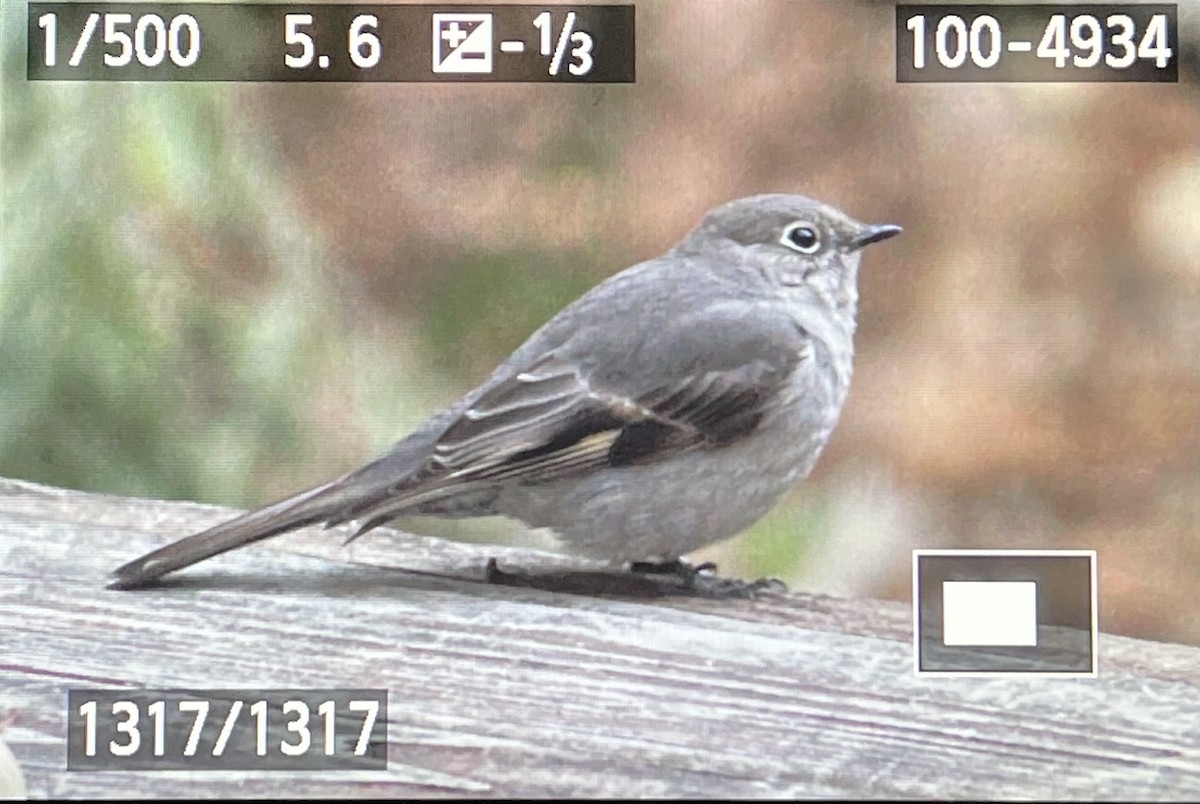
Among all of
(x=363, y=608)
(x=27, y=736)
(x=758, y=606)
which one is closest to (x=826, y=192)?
(x=758, y=606)

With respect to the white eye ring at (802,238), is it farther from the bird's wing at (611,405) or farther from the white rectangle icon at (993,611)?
the white rectangle icon at (993,611)

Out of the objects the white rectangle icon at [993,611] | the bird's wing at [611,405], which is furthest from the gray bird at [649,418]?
the white rectangle icon at [993,611]

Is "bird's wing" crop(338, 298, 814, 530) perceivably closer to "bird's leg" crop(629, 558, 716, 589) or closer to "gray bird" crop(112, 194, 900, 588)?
"gray bird" crop(112, 194, 900, 588)

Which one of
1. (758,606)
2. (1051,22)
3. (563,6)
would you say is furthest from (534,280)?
(1051,22)

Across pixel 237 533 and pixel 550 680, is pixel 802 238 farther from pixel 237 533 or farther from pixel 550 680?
pixel 237 533

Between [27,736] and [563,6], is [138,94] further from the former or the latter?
[27,736]

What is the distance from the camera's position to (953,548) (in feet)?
4.55

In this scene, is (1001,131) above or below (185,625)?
above

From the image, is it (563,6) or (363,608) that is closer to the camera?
(363,608)

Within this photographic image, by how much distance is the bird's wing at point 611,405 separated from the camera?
4.58 feet

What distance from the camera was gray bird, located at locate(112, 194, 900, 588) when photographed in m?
1.40

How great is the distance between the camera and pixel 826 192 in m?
1.42

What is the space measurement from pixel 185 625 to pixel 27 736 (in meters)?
0.16

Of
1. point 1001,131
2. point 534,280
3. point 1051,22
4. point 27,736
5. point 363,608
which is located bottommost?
point 27,736
